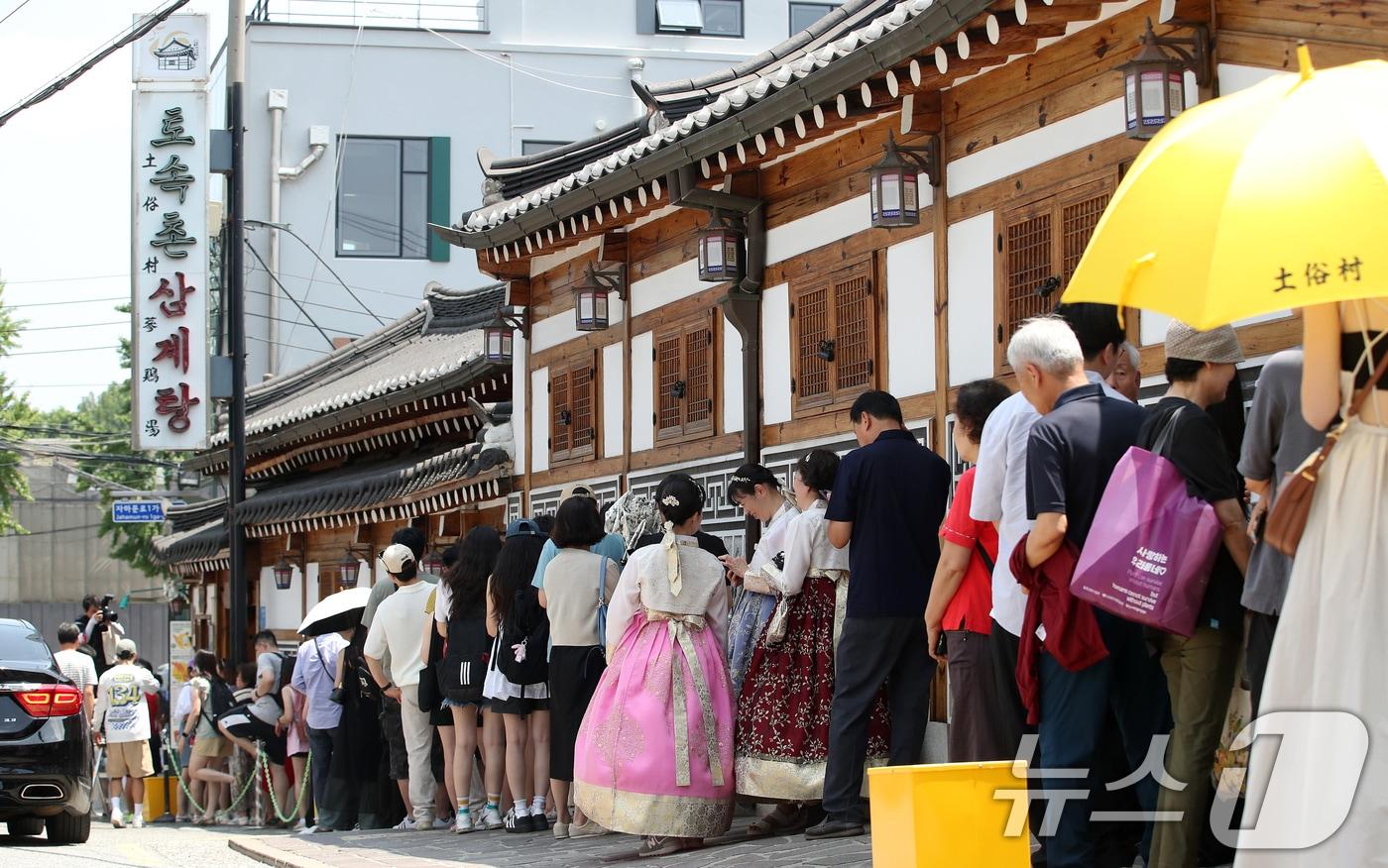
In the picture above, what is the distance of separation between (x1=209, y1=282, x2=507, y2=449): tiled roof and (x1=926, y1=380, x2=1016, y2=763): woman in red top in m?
12.2

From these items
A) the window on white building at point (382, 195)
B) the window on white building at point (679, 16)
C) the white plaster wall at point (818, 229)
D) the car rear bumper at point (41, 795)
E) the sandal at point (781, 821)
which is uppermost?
the window on white building at point (679, 16)

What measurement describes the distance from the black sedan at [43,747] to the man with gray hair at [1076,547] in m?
9.46

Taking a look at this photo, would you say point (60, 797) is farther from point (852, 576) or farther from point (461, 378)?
point (852, 576)

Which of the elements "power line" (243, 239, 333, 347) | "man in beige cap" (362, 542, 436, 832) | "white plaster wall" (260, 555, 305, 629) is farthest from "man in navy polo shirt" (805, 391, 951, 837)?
"power line" (243, 239, 333, 347)

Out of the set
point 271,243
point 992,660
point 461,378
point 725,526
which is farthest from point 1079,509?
point 271,243

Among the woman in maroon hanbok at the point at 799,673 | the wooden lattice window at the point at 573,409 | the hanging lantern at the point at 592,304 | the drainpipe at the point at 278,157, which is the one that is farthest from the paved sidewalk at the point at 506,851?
the drainpipe at the point at 278,157

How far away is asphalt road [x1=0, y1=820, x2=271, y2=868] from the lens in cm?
1169

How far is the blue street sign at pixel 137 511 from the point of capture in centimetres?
2617

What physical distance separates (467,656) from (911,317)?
3723mm

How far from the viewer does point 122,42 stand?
16.5 meters

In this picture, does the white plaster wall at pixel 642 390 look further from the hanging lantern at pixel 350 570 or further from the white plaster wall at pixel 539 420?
the hanging lantern at pixel 350 570

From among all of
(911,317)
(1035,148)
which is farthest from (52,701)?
(1035,148)

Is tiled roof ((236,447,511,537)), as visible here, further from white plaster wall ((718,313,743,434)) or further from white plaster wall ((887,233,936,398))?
white plaster wall ((887,233,936,398))

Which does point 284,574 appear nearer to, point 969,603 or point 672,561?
point 672,561
